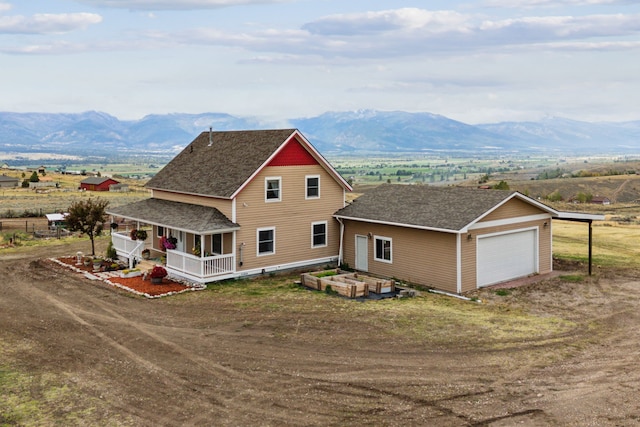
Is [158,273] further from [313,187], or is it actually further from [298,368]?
[298,368]

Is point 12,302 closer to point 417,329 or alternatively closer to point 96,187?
point 417,329

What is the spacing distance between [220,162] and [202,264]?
6526 mm

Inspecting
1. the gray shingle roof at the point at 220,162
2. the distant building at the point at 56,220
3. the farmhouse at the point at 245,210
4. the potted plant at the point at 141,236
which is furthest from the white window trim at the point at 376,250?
the distant building at the point at 56,220

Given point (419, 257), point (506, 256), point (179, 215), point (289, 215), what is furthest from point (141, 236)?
point (506, 256)

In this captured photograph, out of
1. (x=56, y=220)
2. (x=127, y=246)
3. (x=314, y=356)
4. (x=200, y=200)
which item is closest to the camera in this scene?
(x=314, y=356)

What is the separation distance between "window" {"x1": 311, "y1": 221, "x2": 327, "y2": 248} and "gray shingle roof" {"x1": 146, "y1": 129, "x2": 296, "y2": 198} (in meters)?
4.26

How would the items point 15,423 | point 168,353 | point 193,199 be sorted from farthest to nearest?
point 193,199 → point 168,353 → point 15,423

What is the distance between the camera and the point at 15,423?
1140 cm

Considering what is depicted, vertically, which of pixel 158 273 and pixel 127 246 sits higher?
pixel 127 246

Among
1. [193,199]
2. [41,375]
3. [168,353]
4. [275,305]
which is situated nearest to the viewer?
[41,375]

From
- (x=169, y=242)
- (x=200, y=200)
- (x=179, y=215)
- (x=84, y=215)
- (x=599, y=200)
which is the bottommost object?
(x=599, y=200)

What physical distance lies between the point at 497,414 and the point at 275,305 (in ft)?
34.4

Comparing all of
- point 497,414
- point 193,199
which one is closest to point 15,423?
point 497,414

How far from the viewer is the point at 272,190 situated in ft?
89.5
